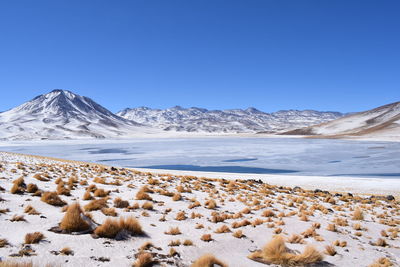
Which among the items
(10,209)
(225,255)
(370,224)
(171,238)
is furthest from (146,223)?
(370,224)

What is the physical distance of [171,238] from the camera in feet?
21.0

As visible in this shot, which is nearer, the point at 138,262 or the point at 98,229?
the point at 138,262

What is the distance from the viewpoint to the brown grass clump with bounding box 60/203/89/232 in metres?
5.96

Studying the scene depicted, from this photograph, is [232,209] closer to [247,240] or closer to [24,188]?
[247,240]

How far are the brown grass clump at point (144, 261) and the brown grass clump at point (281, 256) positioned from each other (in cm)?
215

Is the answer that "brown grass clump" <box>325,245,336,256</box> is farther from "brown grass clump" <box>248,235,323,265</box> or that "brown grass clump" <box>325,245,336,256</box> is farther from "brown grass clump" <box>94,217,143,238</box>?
"brown grass clump" <box>94,217,143,238</box>

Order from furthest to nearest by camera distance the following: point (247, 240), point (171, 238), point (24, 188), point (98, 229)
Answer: point (24, 188) < point (247, 240) < point (171, 238) < point (98, 229)

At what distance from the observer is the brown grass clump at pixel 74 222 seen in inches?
235

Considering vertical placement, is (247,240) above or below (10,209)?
below

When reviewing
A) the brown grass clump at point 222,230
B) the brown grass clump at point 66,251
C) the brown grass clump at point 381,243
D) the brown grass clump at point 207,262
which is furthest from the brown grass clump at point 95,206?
the brown grass clump at point 381,243

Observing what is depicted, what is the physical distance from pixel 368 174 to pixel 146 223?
92.7 feet

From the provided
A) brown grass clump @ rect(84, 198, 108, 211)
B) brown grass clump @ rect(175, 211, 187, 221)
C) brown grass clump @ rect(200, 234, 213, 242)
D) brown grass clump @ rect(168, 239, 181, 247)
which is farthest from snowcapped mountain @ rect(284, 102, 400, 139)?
brown grass clump @ rect(168, 239, 181, 247)

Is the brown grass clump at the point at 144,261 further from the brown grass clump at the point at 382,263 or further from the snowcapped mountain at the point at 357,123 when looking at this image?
the snowcapped mountain at the point at 357,123

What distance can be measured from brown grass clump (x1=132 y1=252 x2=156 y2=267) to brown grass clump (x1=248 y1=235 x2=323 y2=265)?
2148 mm
